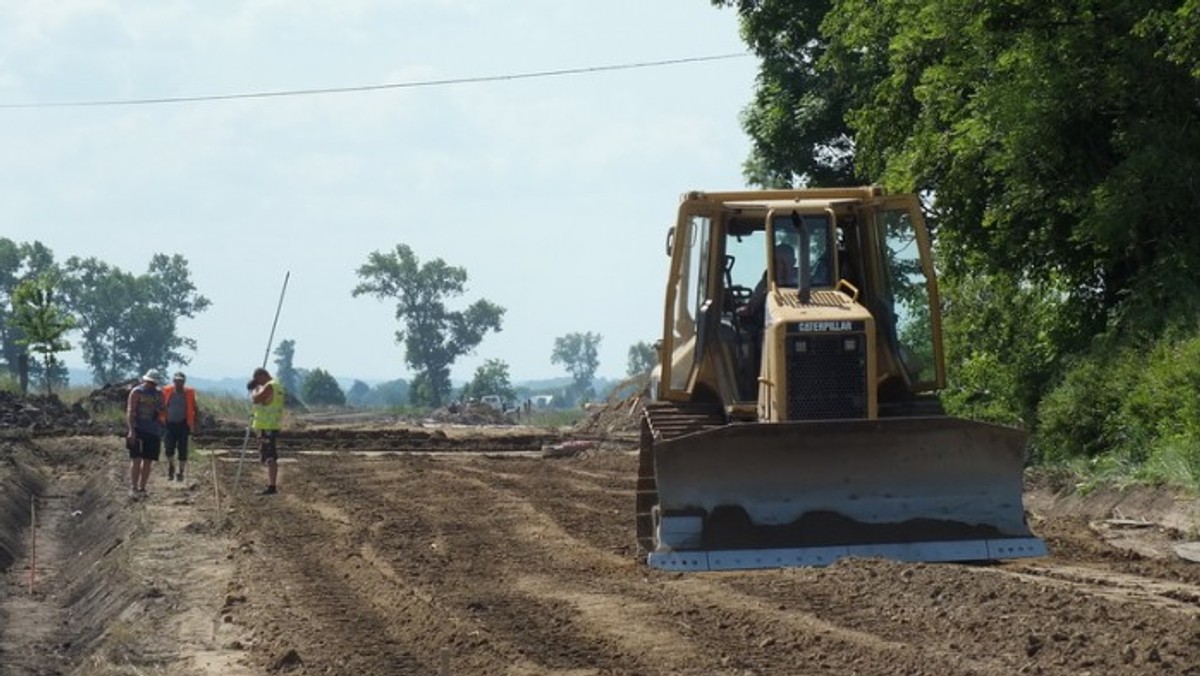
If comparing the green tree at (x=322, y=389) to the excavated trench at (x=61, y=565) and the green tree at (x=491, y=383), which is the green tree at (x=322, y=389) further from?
→ the excavated trench at (x=61, y=565)

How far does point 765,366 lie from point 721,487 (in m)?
1.08

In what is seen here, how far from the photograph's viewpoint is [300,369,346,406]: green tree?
403ft

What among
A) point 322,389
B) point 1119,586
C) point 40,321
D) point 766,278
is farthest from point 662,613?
point 322,389

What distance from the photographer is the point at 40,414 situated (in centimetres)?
4753

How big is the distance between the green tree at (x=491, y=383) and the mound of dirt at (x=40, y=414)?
2851 inches

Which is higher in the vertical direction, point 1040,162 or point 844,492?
point 1040,162

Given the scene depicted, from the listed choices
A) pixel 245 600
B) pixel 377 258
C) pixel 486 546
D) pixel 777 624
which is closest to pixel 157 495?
pixel 486 546

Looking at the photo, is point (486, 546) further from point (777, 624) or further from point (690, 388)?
point (777, 624)

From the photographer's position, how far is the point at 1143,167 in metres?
20.5

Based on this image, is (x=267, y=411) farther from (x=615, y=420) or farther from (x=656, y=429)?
(x=615, y=420)

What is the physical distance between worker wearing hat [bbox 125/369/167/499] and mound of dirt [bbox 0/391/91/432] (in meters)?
17.9

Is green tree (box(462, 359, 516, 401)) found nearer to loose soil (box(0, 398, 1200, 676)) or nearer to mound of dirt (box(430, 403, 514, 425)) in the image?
mound of dirt (box(430, 403, 514, 425))

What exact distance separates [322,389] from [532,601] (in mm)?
113009

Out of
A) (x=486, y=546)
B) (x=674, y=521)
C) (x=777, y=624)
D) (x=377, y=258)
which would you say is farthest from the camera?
(x=377, y=258)
